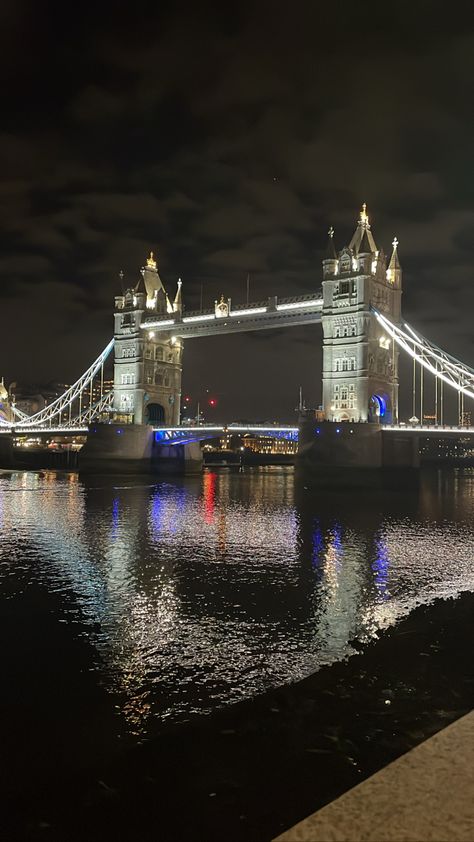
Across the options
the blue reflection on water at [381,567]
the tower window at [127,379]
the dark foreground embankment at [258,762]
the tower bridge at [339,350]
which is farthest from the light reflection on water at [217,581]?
the tower window at [127,379]

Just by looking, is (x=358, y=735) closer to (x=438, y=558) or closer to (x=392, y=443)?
(x=438, y=558)

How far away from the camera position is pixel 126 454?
188 ft

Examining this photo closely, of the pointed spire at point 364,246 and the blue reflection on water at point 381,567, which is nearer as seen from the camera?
the blue reflection on water at point 381,567

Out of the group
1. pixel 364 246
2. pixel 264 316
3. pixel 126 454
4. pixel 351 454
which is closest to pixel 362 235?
pixel 364 246

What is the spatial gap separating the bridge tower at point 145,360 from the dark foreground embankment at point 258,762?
57.3 m

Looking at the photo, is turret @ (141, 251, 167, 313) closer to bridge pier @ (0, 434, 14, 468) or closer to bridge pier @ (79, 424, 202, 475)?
bridge pier @ (79, 424, 202, 475)

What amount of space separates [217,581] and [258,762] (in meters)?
8.98

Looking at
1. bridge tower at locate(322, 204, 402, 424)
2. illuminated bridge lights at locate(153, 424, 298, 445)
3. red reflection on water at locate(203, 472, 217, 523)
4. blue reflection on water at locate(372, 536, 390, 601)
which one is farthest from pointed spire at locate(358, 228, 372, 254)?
blue reflection on water at locate(372, 536, 390, 601)

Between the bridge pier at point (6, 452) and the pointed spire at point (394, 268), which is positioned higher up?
the pointed spire at point (394, 268)

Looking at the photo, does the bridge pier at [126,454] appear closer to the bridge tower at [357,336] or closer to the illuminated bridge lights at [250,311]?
the illuminated bridge lights at [250,311]

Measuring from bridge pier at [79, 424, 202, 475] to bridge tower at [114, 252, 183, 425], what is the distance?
16.8 ft

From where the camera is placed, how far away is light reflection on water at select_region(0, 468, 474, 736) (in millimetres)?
8125

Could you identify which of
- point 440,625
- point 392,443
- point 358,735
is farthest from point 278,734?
point 392,443

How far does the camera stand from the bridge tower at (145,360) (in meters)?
64.4
